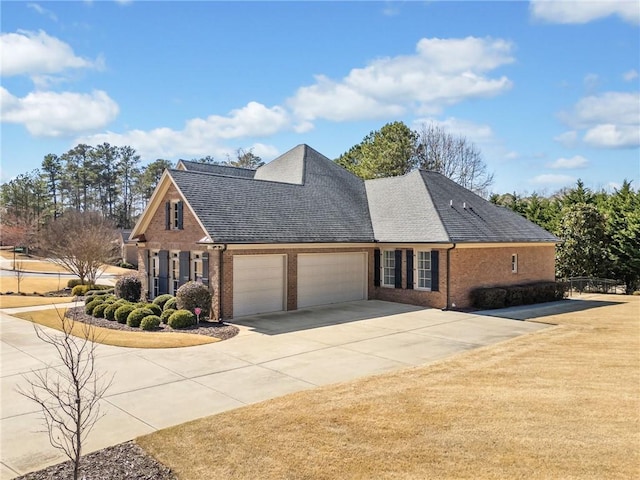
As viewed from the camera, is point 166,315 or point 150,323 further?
point 166,315

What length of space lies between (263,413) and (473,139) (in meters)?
44.9

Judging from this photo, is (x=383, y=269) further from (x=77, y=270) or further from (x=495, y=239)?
(x=77, y=270)

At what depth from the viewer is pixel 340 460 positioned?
6207 millimetres

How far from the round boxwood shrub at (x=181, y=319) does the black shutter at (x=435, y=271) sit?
32.9ft

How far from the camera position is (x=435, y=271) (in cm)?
2005

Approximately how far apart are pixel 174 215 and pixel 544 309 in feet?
54.7

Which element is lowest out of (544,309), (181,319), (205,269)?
(544,309)

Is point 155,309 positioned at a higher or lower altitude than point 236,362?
higher

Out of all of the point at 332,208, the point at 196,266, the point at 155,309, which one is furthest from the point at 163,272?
the point at 332,208

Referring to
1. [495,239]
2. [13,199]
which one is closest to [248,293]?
[495,239]

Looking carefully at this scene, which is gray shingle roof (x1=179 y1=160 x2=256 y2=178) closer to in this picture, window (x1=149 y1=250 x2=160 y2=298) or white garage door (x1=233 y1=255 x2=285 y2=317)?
window (x1=149 y1=250 x2=160 y2=298)

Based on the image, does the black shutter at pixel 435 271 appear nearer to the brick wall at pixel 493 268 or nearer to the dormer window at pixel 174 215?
the brick wall at pixel 493 268

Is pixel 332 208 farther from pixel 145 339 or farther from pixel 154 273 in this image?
pixel 145 339

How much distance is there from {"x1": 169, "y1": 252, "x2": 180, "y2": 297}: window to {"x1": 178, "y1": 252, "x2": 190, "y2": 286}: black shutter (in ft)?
2.36
